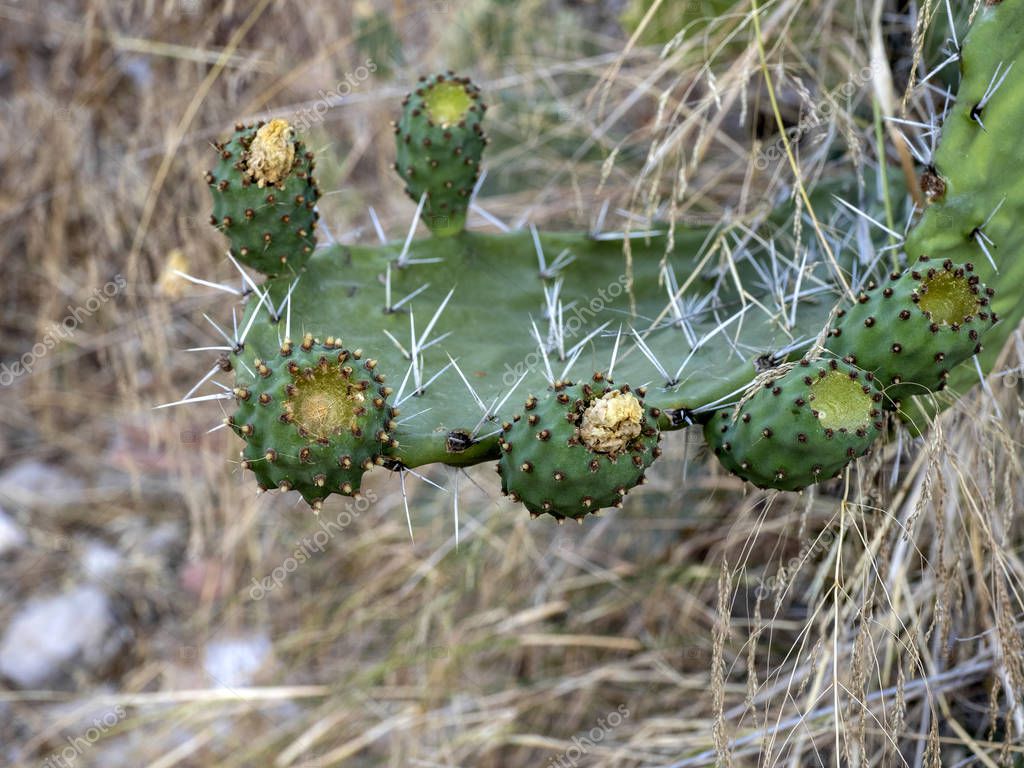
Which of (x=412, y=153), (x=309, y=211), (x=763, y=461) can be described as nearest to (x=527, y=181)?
(x=412, y=153)

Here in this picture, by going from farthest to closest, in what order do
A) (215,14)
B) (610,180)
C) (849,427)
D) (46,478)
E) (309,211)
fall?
1. (46,478)
2. (215,14)
3. (610,180)
4. (309,211)
5. (849,427)

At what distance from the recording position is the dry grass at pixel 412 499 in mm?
1767

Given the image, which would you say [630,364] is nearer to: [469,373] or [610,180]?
[469,373]

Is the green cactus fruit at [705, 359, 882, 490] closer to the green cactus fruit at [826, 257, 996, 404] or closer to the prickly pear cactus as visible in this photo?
the green cactus fruit at [826, 257, 996, 404]

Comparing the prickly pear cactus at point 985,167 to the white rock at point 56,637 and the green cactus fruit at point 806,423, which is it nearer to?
the green cactus fruit at point 806,423

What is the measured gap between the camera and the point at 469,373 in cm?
138

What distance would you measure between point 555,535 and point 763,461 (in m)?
1.43

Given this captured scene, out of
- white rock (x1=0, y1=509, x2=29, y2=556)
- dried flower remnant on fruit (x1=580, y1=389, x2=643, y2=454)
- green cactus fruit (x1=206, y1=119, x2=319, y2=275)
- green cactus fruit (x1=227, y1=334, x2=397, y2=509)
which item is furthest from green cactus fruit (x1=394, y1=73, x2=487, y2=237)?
white rock (x1=0, y1=509, x2=29, y2=556)

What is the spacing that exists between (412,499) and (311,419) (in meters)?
1.81

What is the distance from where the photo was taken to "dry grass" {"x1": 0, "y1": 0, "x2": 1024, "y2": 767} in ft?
5.80

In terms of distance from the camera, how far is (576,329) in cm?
154

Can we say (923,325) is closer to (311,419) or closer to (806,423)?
(806,423)

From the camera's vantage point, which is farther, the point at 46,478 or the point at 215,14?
the point at 46,478

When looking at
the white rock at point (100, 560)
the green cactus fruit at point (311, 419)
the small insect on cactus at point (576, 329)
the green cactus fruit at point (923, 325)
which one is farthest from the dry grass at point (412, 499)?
the green cactus fruit at point (311, 419)
